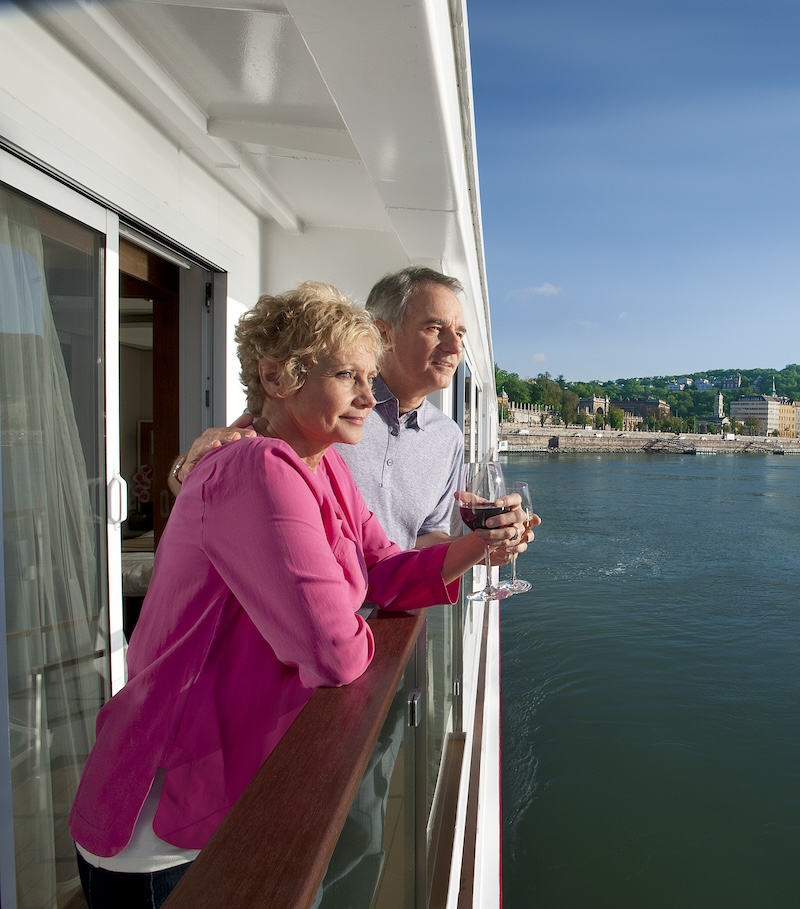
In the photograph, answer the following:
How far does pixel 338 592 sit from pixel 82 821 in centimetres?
46

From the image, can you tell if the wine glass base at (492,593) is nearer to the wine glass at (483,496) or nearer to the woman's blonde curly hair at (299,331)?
the wine glass at (483,496)

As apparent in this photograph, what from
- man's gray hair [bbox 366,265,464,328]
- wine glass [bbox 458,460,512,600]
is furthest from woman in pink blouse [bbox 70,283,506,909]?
man's gray hair [bbox 366,265,464,328]

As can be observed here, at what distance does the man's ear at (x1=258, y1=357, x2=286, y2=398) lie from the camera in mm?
1258

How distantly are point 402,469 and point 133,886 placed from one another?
1.27 metres

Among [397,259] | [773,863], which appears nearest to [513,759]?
[773,863]

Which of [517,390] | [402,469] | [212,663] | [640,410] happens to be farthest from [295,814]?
[640,410]

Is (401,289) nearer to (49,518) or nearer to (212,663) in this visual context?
(49,518)

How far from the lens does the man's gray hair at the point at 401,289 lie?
2.14 meters

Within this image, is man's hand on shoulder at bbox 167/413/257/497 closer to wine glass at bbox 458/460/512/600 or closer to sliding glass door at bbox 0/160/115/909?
wine glass at bbox 458/460/512/600

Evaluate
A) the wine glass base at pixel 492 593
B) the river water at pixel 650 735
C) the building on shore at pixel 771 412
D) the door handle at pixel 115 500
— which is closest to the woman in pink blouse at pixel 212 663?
the wine glass base at pixel 492 593

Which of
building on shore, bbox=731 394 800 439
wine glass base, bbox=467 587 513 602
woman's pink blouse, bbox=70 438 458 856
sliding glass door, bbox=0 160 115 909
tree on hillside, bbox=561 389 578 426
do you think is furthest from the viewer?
building on shore, bbox=731 394 800 439

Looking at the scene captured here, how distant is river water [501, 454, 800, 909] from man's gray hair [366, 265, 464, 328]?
514 cm

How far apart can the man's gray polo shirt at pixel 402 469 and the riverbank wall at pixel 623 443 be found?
69197 millimetres

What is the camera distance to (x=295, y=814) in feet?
2.26
